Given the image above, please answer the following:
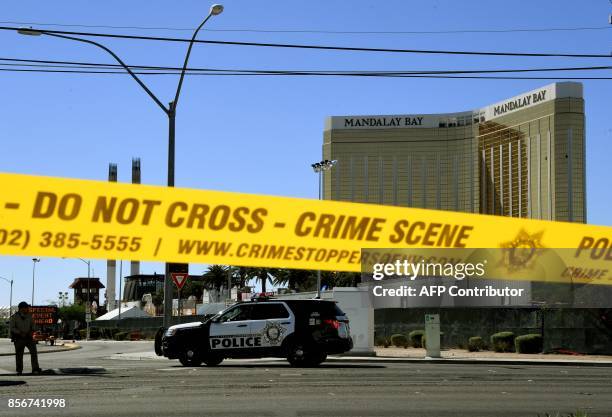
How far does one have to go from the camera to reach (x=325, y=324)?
23547mm

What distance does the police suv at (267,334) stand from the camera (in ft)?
76.6

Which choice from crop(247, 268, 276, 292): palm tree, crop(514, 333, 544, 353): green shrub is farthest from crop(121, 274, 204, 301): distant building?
crop(514, 333, 544, 353): green shrub

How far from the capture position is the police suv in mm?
23344

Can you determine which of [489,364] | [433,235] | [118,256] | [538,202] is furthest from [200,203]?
[538,202]

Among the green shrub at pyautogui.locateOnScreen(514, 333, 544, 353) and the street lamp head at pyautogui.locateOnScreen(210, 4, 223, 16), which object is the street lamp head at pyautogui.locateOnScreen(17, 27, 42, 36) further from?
the green shrub at pyautogui.locateOnScreen(514, 333, 544, 353)

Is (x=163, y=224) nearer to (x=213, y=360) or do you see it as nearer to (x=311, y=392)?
(x=213, y=360)

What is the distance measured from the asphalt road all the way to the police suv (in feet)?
5.91

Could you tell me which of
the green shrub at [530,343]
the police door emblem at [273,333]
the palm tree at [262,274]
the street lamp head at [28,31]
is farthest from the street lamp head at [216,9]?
the palm tree at [262,274]

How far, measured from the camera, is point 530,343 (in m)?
35.4

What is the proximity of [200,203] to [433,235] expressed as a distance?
14.6 metres

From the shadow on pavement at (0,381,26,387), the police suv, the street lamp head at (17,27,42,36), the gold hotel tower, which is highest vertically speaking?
the gold hotel tower

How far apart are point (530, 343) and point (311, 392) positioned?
22.0 m

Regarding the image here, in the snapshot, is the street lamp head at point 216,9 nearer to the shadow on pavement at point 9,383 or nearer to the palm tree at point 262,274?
the shadow on pavement at point 9,383

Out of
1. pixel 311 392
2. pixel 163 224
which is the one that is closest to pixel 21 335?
pixel 311 392
